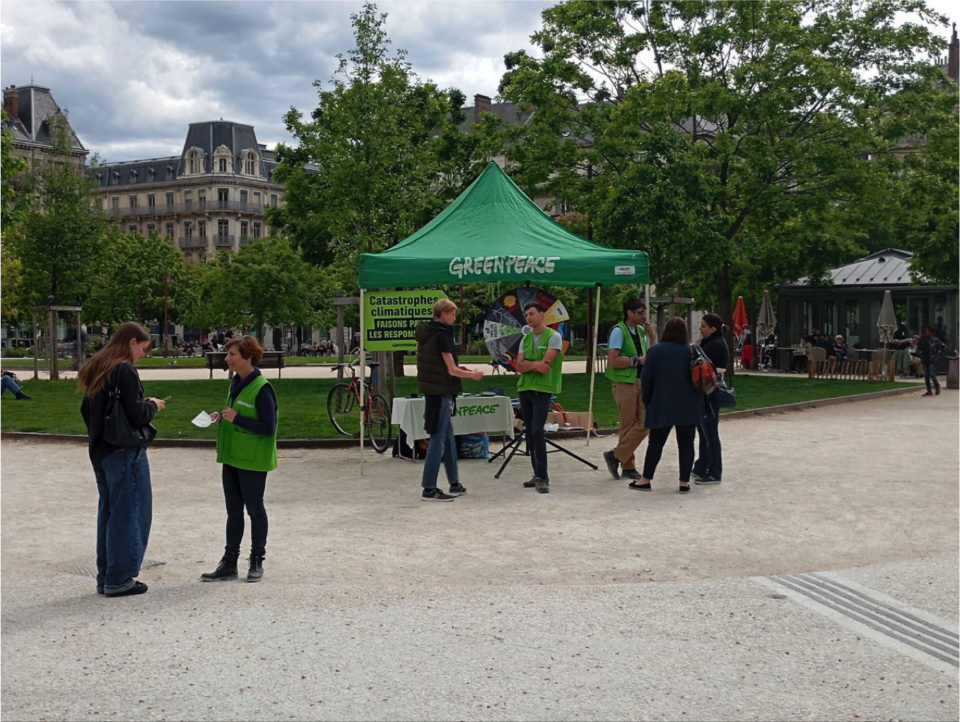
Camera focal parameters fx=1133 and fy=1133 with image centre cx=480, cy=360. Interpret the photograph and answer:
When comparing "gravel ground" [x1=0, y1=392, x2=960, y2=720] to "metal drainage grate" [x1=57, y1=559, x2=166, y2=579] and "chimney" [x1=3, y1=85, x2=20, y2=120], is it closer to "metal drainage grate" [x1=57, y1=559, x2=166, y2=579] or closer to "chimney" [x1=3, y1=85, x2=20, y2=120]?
"metal drainage grate" [x1=57, y1=559, x2=166, y2=579]

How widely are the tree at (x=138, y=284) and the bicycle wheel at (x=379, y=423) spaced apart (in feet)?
185

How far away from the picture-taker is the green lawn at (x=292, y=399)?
17.5m

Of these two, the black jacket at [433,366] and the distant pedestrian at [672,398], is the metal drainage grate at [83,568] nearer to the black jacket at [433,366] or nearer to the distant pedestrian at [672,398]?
the black jacket at [433,366]

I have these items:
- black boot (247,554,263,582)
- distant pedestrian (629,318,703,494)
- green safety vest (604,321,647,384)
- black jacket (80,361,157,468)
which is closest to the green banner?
green safety vest (604,321,647,384)

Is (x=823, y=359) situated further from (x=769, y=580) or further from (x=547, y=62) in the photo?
(x=769, y=580)

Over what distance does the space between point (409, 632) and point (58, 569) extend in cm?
302

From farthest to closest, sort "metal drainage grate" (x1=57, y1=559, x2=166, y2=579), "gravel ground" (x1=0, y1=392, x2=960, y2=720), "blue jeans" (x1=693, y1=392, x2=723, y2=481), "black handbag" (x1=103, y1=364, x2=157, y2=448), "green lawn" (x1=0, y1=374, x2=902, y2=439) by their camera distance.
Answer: "green lawn" (x1=0, y1=374, x2=902, y2=439) → "blue jeans" (x1=693, y1=392, x2=723, y2=481) → "metal drainage grate" (x1=57, y1=559, x2=166, y2=579) → "black handbag" (x1=103, y1=364, x2=157, y2=448) → "gravel ground" (x1=0, y1=392, x2=960, y2=720)

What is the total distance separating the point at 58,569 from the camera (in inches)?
301

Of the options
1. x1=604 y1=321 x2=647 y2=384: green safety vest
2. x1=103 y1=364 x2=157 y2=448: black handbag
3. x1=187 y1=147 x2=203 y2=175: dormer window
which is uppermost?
x1=187 y1=147 x2=203 y2=175: dormer window

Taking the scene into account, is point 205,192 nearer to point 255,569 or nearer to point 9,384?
point 9,384

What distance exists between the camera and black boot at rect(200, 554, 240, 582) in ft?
23.9

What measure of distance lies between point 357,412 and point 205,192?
335 feet

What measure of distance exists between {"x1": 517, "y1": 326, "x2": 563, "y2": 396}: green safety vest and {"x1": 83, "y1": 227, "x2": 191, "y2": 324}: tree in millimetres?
60430

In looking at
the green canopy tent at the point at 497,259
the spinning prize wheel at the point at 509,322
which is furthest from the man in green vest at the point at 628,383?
the spinning prize wheel at the point at 509,322
